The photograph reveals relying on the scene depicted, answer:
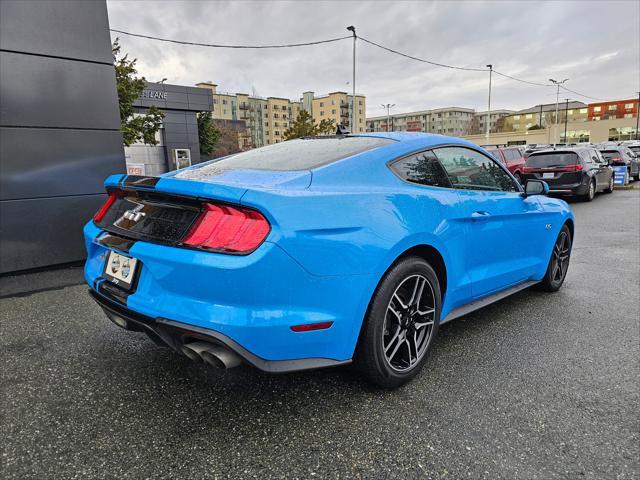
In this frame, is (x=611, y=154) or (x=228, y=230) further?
(x=611, y=154)

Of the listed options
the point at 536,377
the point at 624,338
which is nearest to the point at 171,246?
the point at 536,377

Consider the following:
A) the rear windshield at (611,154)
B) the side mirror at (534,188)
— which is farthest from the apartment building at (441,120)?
the side mirror at (534,188)

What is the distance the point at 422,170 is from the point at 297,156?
789 millimetres

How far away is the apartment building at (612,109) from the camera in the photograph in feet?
317

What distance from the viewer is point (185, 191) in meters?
2.03

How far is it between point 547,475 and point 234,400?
1.53 m

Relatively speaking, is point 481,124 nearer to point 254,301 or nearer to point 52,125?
point 52,125

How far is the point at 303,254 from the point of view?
6.28 ft

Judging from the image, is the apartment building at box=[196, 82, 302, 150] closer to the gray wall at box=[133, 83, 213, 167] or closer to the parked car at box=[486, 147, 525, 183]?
the gray wall at box=[133, 83, 213, 167]

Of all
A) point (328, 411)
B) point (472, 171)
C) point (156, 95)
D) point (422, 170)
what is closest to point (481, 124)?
point (156, 95)

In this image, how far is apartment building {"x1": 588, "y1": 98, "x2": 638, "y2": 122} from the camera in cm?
9662

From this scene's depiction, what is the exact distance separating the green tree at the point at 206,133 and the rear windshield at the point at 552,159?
3605 centimetres

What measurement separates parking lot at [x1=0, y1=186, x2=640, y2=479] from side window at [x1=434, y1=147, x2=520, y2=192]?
1.13 m

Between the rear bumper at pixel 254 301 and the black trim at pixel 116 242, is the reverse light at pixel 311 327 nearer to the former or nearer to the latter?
the rear bumper at pixel 254 301
